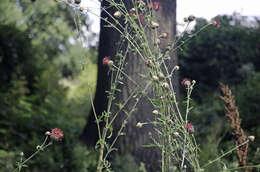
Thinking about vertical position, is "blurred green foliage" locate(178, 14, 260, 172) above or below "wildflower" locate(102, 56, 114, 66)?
below

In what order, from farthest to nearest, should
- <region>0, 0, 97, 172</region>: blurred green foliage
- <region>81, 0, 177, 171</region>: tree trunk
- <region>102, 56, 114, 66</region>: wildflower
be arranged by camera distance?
<region>0, 0, 97, 172</region>: blurred green foliage < <region>81, 0, 177, 171</region>: tree trunk < <region>102, 56, 114, 66</region>: wildflower

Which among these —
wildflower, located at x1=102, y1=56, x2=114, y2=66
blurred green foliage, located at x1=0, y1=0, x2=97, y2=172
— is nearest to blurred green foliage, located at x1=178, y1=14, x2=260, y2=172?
blurred green foliage, located at x1=0, y1=0, x2=97, y2=172

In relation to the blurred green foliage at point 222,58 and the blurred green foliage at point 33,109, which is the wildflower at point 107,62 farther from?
the blurred green foliage at point 222,58

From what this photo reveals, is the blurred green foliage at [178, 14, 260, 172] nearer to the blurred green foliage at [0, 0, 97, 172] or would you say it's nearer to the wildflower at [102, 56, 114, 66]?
the blurred green foliage at [0, 0, 97, 172]

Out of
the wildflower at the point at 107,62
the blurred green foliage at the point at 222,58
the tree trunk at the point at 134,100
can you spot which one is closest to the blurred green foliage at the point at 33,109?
the tree trunk at the point at 134,100

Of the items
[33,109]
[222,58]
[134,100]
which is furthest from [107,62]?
[222,58]

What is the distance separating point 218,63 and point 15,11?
9654 millimetres

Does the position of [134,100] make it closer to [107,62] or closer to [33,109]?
[107,62]

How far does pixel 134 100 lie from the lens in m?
3.06

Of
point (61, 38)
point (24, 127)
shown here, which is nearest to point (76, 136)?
point (24, 127)

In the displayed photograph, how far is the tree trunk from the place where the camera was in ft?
10.5

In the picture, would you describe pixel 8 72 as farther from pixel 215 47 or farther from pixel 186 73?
pixel 215 47

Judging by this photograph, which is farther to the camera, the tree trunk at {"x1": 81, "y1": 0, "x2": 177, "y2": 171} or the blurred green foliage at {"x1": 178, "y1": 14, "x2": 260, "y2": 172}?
the blurred green foliage at {"x1": 178, "y1": 14, "x2": 260, "y2": 172}

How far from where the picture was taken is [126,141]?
354cm
